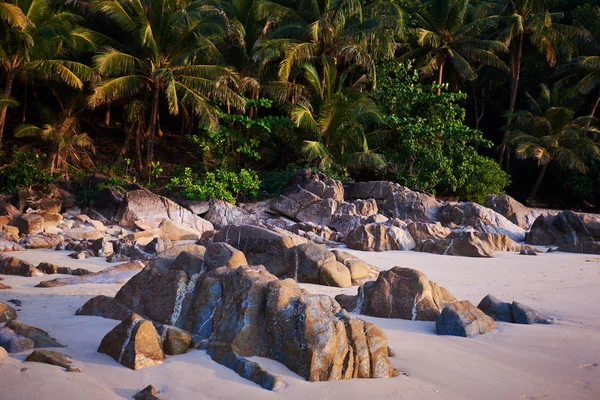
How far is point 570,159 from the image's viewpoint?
2158cm

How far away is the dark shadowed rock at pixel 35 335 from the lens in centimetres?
370

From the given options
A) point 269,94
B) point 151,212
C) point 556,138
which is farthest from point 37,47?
point 556,138

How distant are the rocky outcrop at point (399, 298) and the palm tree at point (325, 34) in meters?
13.3

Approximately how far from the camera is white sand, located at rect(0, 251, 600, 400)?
10.2 ft

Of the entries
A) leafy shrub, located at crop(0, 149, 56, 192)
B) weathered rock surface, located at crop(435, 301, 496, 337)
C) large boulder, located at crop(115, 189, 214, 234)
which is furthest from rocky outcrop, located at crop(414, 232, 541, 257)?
leafy shrub, located at crop(0, 149, 56, 192)

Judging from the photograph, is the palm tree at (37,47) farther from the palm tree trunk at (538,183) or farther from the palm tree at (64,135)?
the palm tree trunk at (538,183)

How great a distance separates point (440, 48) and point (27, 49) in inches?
616

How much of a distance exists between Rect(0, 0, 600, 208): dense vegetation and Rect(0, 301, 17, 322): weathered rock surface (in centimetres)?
1103

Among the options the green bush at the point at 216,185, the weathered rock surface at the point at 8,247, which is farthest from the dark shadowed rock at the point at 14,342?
the green bush at the point at 216,185

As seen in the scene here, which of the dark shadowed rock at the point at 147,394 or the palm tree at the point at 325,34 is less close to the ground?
the palm tree at the point at 325,34

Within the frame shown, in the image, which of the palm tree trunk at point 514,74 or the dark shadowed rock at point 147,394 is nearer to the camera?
the dark shadowed rock at point 147,394

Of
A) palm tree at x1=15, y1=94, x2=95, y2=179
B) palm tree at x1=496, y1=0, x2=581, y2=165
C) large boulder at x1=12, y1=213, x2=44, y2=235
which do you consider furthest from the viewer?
palm tree at x1=496, y1=0, x2=581, y2=165

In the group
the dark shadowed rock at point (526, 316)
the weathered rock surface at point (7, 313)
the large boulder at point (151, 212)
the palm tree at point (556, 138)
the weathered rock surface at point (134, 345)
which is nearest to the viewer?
the weathered rock surface at point (134, 345)

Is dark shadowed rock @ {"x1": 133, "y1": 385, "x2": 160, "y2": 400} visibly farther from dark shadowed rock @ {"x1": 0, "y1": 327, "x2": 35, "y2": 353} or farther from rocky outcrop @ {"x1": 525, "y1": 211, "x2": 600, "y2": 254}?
rocky outcrop @ {"x1": 525, "y1": 211, "x2": 600, "y2": 254}
